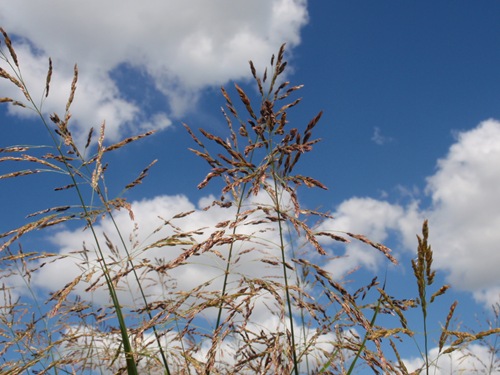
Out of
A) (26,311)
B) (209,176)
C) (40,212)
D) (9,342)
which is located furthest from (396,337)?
(26,311)

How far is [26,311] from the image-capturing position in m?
3.66

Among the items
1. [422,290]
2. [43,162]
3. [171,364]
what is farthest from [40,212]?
[422,290]

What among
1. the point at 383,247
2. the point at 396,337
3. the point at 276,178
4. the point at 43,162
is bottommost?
the point at 396,337

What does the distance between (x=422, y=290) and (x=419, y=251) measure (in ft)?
0.50

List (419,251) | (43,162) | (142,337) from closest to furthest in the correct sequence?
(419,251)
(142,337)
(43,162)

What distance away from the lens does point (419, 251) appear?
1789 mm

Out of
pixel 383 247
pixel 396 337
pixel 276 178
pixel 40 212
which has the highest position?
pixel 40 212

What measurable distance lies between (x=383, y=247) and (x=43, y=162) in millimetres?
1497

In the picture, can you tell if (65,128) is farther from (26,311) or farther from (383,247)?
(26,311)

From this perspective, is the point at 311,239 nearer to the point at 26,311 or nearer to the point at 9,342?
the point at 9,342

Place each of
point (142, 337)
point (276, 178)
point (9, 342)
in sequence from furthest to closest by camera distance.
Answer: point (9, 342)
point (276, 178)
point (142, 337)

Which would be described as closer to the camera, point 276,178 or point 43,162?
point 276,178

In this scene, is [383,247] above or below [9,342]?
below

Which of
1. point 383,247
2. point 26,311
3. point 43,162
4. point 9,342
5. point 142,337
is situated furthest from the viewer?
point 26,311
